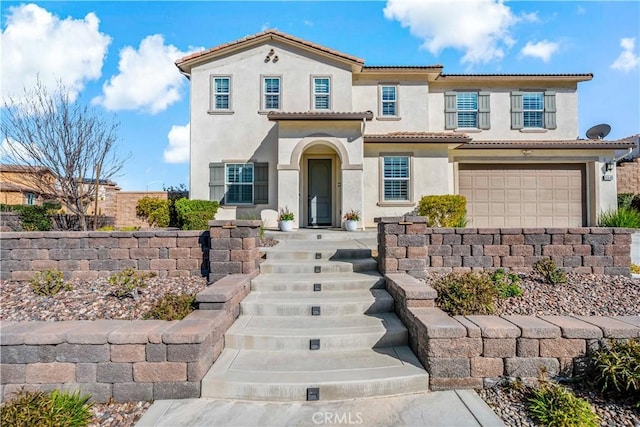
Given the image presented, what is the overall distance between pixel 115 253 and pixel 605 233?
946 cm

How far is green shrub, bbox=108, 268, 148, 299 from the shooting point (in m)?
5.50

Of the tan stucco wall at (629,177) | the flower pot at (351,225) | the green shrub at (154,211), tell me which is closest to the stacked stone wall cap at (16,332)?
the flower pot at (351,225)

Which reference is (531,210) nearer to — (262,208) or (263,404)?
(262,208)

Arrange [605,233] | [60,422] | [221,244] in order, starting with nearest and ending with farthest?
[60,422] < [221,244] < [605,233]

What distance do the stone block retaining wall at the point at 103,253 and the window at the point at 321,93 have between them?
7.71 m

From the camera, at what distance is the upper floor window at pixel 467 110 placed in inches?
522

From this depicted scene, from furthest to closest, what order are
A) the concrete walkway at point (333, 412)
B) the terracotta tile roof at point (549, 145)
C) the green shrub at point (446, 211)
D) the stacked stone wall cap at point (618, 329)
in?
the terracotta tile roof at point (549, 145) → the green shrub at point (446, 211) → the stacked stone wall cap at point (618, 329) → the concrete walkway at point (333, 412)

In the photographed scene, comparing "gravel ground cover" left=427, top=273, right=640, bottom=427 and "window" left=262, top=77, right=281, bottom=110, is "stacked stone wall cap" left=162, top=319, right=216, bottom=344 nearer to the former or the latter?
"gravel ground cover" left=427, top=273, right=640, bottom=427

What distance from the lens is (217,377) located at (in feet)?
11.6

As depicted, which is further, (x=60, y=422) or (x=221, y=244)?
(x=221, y=244)

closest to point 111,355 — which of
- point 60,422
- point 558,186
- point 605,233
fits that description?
point 60,422

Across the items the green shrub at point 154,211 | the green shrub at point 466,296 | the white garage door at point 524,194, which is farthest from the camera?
the green shrub at point 154,211

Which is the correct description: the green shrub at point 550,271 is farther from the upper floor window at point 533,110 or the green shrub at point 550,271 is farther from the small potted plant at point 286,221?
the upper floor window at point 533,110

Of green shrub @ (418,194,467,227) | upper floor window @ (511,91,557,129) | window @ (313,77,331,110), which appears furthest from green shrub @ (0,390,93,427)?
upper floor window @ (511,91,557,129)
